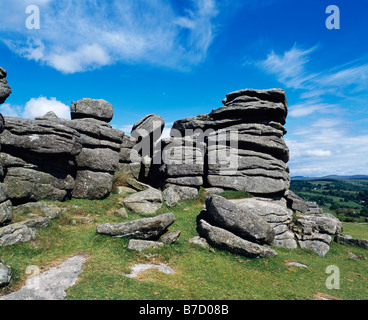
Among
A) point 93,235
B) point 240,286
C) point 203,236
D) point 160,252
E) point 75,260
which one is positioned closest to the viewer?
point 240,286

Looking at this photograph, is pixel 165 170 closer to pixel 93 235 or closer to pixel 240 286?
pixel 93 235

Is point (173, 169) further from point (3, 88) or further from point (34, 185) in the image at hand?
point (3, 88)

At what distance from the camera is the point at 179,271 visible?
14273 mm

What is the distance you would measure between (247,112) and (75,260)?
29794 millimetres

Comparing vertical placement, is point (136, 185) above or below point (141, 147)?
below

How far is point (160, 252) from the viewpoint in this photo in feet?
52.9

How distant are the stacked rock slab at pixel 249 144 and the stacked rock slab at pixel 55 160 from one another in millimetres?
14812

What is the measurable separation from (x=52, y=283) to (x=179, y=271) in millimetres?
7179

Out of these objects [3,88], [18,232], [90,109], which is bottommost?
[18,232]

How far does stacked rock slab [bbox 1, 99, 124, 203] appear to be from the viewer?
Result: 20359 mm

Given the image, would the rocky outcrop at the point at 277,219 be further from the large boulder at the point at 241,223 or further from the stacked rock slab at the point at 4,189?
the stacked rock slab at the point at 4,189

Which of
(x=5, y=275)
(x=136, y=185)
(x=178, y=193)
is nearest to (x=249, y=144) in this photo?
(x=178, y=193)

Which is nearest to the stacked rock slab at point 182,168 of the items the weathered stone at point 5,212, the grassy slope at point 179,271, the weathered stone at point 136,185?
the weathered stone at point 136,185
